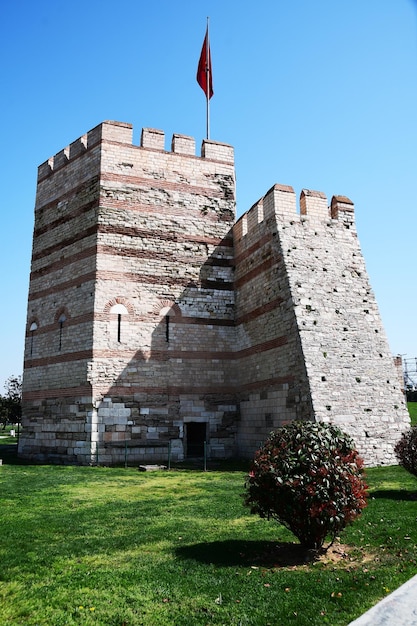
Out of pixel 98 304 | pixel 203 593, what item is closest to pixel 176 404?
pixel 98 304

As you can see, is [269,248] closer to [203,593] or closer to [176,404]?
[176,404]

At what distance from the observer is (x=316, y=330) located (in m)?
15.0

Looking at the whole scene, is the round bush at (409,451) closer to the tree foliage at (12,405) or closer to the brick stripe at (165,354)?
the brick stripe at (165,354)

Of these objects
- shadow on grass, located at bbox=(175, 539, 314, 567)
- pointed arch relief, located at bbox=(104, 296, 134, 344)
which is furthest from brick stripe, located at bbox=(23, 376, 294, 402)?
shadow on grass, located at bbox=(175, 539, 314, 567)

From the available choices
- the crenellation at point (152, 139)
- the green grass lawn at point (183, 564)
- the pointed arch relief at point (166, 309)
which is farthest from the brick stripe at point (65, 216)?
the green grass lawn at point (183, 564)

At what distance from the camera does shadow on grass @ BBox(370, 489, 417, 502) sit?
31.5 ft

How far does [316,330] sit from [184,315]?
5349 millimetres

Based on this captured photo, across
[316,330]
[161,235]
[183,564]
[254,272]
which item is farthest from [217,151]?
[183,564]

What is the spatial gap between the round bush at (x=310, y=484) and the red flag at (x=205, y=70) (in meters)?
18.9

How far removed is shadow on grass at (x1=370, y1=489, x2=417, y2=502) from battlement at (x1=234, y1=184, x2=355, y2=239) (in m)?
9.37

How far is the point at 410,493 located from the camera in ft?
33.0

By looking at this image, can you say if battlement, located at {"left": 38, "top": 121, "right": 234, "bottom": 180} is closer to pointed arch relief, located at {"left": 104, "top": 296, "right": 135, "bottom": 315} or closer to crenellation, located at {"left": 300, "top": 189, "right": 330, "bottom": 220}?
crenellation, located at {"left": 300, "top": 189, "right": 330, "bottom": 220}

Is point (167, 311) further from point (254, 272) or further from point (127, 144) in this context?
point (127, 144)

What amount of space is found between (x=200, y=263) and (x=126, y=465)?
25.8 ft
